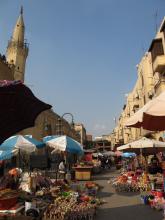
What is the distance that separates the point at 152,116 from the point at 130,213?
126 inches

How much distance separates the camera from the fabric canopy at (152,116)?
4.81 m

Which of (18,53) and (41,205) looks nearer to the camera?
(41,205)

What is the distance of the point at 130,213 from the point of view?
778 centimetres

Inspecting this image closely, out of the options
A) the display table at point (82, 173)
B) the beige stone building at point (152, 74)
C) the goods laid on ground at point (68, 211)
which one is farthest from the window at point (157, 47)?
the goods laid on ground at point (68, 211)

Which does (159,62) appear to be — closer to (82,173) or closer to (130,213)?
(82,173)

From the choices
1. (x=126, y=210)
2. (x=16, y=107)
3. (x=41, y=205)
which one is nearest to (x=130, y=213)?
(x=126, y=210)

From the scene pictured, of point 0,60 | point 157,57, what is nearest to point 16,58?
point 0,60

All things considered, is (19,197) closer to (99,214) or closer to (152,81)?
(99,214)

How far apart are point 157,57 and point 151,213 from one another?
19972 millimetres

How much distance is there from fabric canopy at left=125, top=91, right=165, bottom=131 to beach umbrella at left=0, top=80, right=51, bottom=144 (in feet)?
6.27

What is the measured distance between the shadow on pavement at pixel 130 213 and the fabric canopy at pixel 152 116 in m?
2.34

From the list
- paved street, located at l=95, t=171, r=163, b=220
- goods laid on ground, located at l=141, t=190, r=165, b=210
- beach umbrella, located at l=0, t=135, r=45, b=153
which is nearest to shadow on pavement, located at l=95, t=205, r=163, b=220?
paved street, located at l=95, t=171, r=163, b=220

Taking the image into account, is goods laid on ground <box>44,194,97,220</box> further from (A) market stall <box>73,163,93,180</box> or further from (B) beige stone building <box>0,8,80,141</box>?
(B) beige stone building <box>0,8,80,141</box>

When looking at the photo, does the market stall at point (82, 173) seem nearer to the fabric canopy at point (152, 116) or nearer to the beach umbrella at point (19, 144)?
the beach umbrella at point (19, 144)
